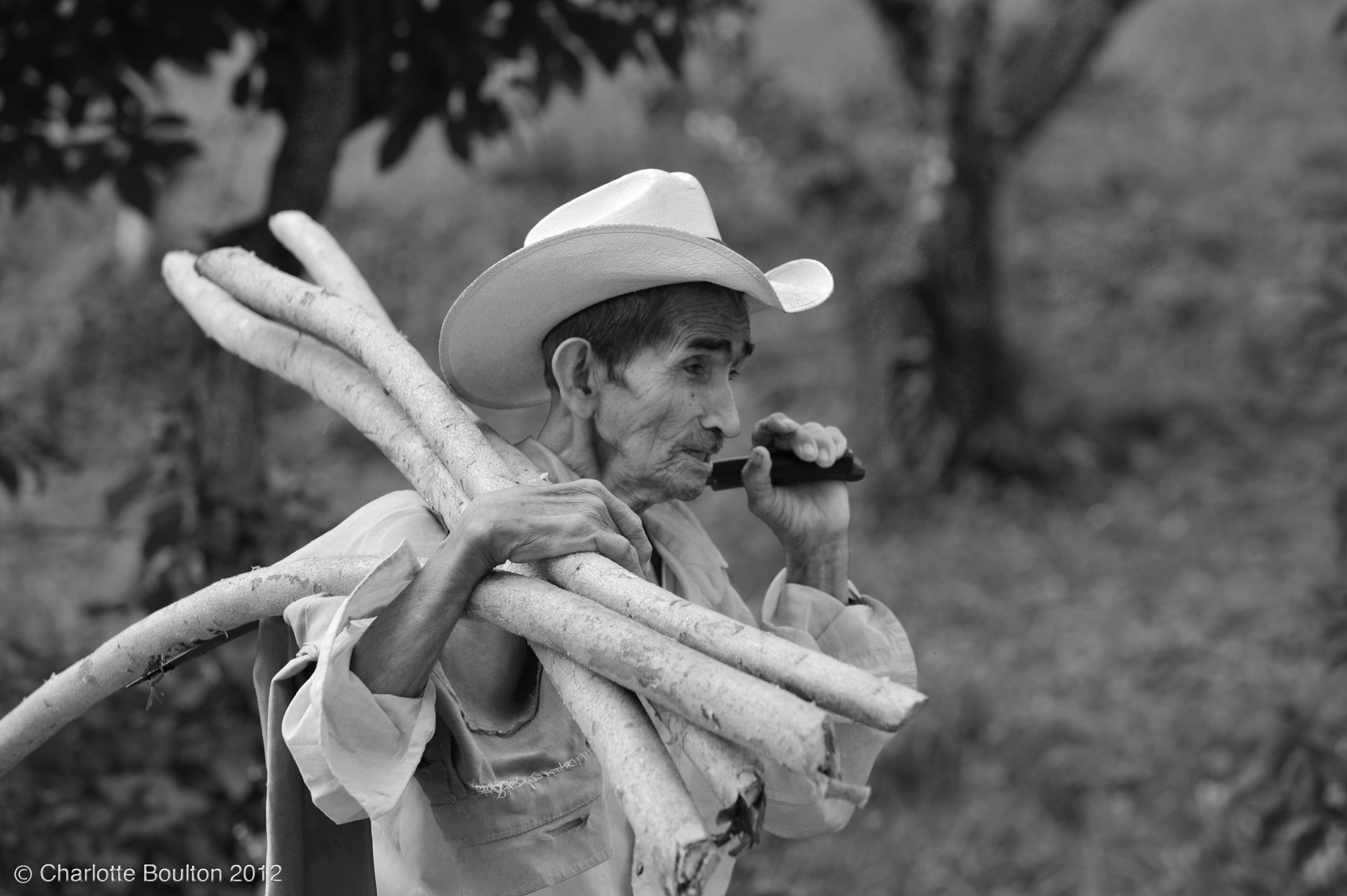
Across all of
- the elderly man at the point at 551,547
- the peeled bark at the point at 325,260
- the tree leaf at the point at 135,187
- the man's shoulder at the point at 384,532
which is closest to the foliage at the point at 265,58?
the tree leaf at the point at 135,187

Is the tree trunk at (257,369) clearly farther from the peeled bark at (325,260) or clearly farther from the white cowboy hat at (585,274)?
the white cowboy hat at (585,274)

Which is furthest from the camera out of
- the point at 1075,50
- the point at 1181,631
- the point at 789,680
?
the point at 1075,50

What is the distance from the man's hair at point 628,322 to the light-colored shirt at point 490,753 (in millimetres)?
184

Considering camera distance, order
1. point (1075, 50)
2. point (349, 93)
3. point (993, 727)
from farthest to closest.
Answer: point (1075, 50) → point (993, 727) → point (349, 93)

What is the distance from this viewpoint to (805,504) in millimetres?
2359

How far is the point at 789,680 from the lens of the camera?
1.48 m

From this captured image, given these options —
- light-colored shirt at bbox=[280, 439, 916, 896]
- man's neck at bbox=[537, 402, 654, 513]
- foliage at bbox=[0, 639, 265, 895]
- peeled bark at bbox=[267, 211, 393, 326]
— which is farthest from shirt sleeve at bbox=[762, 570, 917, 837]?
foliage at bbox=[0, 639, 265, 895]

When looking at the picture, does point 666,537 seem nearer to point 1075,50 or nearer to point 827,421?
point 1075,50

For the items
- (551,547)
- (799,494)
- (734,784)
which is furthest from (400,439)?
(734,784)

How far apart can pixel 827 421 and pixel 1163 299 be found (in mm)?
2441

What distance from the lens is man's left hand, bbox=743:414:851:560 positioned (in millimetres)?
2305

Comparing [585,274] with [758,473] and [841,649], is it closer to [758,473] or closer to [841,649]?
[758,473]

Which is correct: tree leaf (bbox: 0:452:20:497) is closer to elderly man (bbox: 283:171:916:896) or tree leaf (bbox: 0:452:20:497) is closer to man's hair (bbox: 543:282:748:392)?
elderly man (bbox: 283:171:916:896)

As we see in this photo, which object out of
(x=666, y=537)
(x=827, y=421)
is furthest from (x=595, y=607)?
(x=827, y=421)
